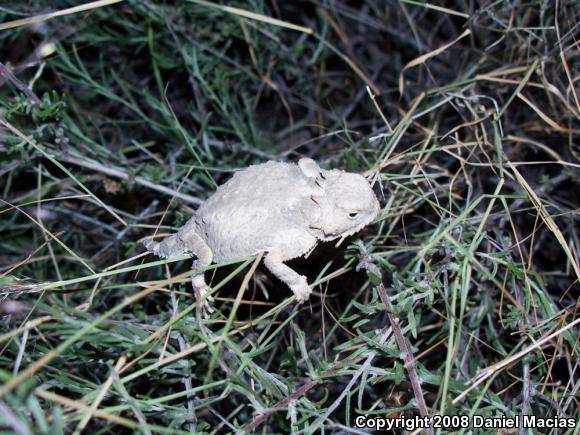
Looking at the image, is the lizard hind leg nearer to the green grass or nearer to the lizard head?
the green grass

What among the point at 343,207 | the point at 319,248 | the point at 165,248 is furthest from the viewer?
the point at 319,248

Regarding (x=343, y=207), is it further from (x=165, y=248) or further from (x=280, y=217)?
(x=165, y=248)

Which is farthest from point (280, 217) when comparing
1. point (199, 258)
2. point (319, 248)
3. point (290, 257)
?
point (319, 248)

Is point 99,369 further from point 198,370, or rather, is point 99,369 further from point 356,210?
point 356,210

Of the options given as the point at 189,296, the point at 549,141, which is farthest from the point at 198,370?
the point at 549,141

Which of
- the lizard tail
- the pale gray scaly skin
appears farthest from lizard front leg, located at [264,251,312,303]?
the lizard tail

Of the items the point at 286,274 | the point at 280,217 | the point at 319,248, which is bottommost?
the point at 319,248
